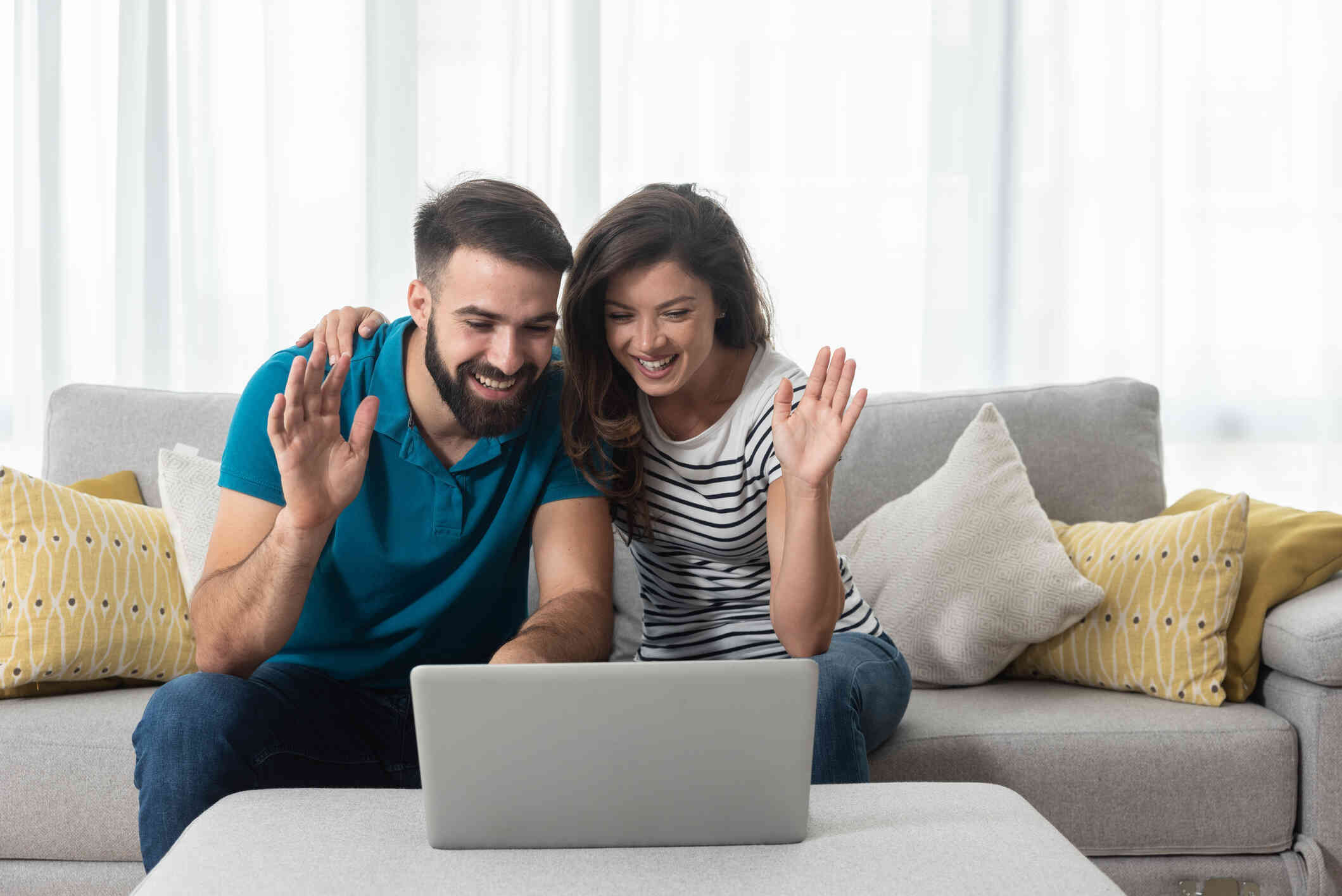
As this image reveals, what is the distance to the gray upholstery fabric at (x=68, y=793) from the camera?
1.60m

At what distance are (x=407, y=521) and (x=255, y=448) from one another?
0.23 metres

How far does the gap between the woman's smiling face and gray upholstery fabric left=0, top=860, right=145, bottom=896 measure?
1062 millimetres

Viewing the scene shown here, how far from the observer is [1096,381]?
88.2 inches

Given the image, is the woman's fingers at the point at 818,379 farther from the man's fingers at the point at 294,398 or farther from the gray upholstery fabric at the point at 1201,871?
the gray upholstery fabric at the point at 1201,871

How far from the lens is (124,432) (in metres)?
2.15

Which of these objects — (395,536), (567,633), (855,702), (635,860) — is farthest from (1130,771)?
(395,536)

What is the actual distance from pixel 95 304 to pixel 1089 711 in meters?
2.46

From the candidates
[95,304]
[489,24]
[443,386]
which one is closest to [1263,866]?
[443,386]

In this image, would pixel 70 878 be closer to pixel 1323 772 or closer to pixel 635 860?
pixel 635 860

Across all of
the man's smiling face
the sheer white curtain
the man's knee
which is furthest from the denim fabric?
the sheer white curtain

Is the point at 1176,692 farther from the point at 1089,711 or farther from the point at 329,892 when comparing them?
the point at 329,892

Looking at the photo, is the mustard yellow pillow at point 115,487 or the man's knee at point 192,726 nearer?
the man's knee at point 192,726

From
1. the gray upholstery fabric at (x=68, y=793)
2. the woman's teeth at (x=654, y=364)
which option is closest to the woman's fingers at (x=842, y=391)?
the woman's teeth at (x=654, y=364)

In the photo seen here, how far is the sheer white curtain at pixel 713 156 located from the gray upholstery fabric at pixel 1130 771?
124 centimetres
